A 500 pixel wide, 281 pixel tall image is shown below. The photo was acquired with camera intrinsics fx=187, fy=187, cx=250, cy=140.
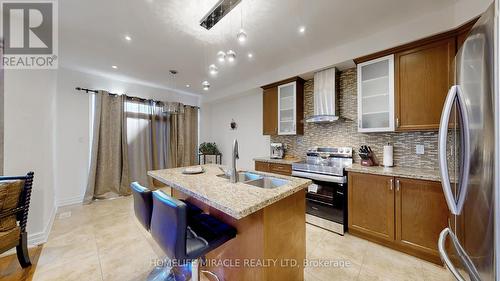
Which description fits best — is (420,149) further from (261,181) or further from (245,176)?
(245,176)

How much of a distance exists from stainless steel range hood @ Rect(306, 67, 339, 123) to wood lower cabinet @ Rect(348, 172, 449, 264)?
964 millimetres

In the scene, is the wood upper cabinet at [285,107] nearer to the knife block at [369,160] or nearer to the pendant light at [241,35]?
the knife block at [369,160]

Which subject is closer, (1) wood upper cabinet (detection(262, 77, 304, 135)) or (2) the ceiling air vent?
(2) the ceiling air vent

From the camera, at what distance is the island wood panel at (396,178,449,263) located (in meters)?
1.85

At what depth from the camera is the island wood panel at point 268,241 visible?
1265mm

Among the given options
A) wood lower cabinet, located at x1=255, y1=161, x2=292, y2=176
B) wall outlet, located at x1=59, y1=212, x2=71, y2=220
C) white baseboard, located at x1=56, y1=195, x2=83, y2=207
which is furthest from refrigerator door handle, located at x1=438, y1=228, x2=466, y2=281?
white baseboard, located at x1=56, y1=195, x2=83, y2=207

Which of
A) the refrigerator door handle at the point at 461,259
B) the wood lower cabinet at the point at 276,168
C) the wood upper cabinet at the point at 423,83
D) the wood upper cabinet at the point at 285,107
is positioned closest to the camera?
the refrigerator door handle at the point at 461,259

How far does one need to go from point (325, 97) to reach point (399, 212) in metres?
1.79

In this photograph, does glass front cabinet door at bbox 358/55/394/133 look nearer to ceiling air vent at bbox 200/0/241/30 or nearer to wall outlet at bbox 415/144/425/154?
wall outlet at bbox 415/144/425/154

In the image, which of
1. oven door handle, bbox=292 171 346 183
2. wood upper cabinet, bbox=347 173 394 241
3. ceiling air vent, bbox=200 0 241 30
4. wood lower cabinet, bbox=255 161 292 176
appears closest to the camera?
ceiling air vent, bbox=200 0 241 30

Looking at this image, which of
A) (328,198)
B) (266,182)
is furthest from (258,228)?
(328,198)

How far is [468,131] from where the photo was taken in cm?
90

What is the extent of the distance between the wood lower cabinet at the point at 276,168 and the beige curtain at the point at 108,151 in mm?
2978

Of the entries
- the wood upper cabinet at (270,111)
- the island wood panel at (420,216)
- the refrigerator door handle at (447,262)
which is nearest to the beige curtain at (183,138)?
the wood upper cabinet at (270,111)
